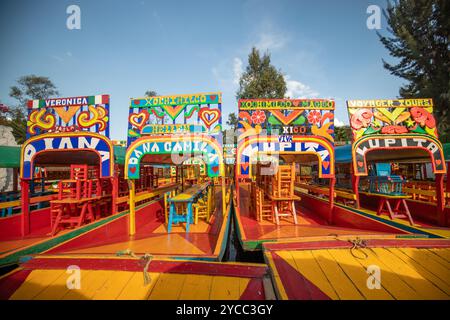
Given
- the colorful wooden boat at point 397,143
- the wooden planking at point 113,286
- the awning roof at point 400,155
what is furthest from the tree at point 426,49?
the wooden planking at point 113,286

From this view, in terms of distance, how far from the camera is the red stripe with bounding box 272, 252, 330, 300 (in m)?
2.10

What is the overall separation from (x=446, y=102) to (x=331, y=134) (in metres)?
15.9

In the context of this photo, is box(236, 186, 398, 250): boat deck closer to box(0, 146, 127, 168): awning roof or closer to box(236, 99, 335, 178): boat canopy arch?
box(236, 99, 335, 178): boat canopy arch

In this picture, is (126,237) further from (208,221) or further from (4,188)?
(4,188)

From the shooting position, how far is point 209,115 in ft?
17.9

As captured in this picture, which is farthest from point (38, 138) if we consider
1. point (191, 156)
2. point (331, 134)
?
point (331, 134)

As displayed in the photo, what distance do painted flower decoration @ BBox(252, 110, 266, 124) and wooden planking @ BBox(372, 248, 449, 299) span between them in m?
4.59

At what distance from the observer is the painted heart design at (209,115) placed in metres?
5.42

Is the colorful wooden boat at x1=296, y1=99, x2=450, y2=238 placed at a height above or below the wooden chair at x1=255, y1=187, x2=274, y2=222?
above

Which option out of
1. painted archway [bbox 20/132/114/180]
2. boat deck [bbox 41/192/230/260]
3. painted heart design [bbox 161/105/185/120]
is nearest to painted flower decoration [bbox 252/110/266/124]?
painted heart design [bbox 161/105/185/120]

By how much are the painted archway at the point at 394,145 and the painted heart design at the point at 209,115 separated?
4182 mm

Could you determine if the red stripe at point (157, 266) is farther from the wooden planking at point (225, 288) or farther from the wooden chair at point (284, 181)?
the wooden chair at point (284, 181)
